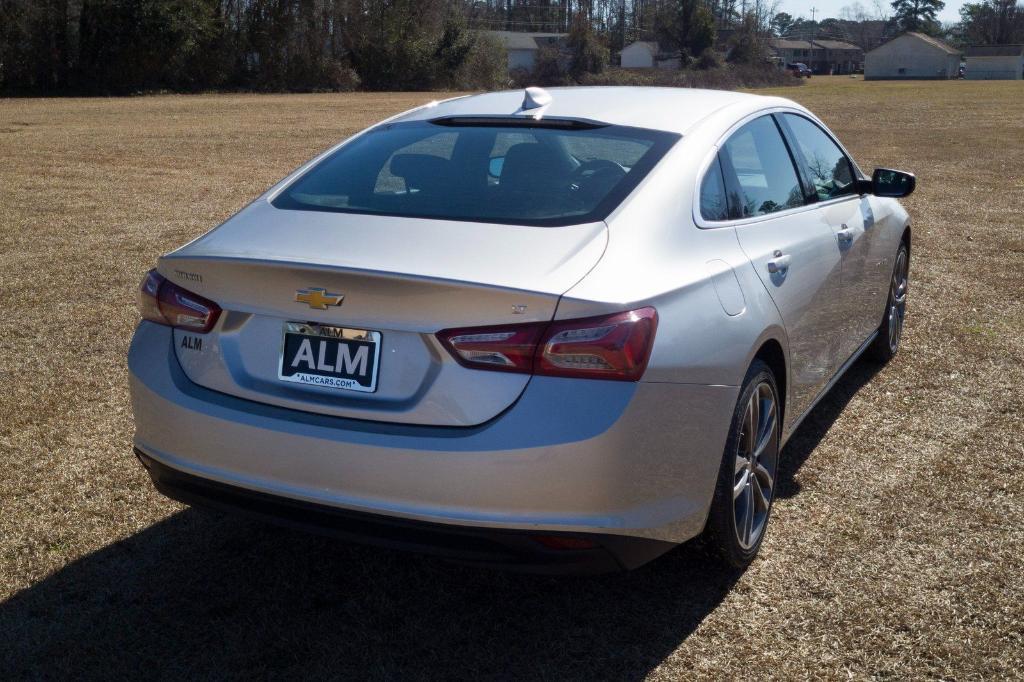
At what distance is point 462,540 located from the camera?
2.86 m

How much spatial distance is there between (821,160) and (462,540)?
114 inches

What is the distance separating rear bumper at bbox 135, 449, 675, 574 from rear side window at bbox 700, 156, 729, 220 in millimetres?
1122

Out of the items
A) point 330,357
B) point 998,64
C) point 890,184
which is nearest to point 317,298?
point 330,357

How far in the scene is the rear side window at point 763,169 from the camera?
388cm

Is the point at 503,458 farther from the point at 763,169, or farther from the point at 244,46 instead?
the point at 244,46

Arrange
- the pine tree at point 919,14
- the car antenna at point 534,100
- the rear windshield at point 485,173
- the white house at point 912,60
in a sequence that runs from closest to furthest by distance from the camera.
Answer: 1. the rear windshield at point 485,173
2. the car antenna at point 534,100
3. the white house at point 912,60
4. the pine tree at point 919,14

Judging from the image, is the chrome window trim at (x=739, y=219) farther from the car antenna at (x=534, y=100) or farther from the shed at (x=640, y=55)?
the shed at (x=640, y=55)

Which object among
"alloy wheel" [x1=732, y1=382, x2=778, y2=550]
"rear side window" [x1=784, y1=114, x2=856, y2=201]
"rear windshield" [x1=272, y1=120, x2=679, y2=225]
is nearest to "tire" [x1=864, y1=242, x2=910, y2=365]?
"rear side window" [x1=784, y1=114, x2=856, y2=201]

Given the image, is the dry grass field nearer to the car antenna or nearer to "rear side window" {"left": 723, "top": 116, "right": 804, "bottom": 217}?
"rear side window" {"left": 723, "top": 116, "right": 804, "bottom": 217}

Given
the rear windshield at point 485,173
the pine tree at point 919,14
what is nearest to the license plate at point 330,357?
the rear windshield at point 485,173

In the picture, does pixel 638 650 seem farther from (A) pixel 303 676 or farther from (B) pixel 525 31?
(B) pixel 525 31

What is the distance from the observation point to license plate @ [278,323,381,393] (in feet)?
9.47

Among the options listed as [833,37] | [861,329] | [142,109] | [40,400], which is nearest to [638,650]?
[861,329]

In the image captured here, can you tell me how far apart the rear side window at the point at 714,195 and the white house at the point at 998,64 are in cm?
12004
